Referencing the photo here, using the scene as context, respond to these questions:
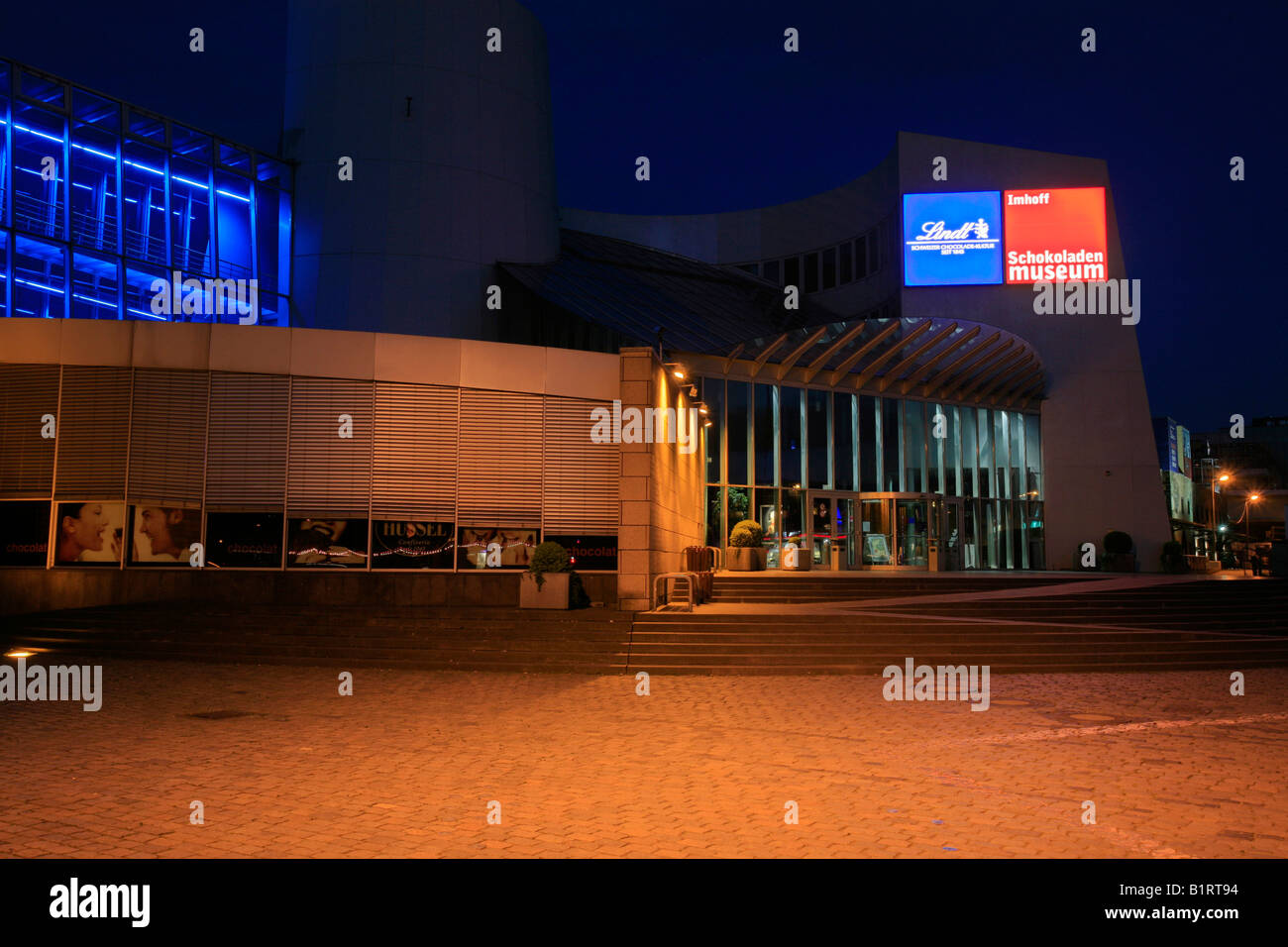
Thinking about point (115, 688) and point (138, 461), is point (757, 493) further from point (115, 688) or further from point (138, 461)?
point (115, 688)

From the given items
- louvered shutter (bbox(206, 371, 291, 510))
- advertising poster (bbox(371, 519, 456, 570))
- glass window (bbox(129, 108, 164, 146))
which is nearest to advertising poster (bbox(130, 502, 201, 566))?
louvered shutter (bbox(206, 371, 291, 510))

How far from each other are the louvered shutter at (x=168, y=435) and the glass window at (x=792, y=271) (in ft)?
105

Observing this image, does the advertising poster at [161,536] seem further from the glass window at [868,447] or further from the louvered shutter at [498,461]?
the glass window at [868,447]

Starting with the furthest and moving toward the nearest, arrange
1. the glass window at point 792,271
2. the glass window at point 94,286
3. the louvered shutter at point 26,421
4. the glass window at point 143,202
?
the glass window at point 792,271 → the glass window at point 143,202 → the glass window at point 94,286 → the louvered shutter at point 26,421

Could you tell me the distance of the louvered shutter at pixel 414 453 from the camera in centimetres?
1914

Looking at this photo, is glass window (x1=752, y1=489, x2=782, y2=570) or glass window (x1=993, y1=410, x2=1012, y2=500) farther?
glass window (x1=993, y1=410, x2=1012, y2=500)

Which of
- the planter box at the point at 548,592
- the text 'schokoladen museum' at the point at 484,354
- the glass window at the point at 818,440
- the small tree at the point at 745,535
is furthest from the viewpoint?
the glass window at the point at 818,440

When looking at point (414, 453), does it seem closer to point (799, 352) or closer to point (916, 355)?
point (799, 352)

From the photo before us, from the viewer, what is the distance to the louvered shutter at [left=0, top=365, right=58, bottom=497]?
18.6 m

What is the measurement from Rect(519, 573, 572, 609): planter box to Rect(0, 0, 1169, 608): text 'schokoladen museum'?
43.0 inches

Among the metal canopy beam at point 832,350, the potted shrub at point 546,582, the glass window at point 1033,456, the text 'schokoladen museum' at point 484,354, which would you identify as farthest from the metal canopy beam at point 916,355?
the potted shrub at point 546,582

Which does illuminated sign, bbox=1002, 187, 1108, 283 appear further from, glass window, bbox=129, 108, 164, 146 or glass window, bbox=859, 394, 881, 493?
glass window, bbox=129, 108, 164, 146

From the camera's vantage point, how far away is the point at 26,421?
1866 centimetres

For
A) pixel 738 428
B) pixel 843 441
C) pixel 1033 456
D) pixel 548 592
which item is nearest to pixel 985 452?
pixel 1033 456
